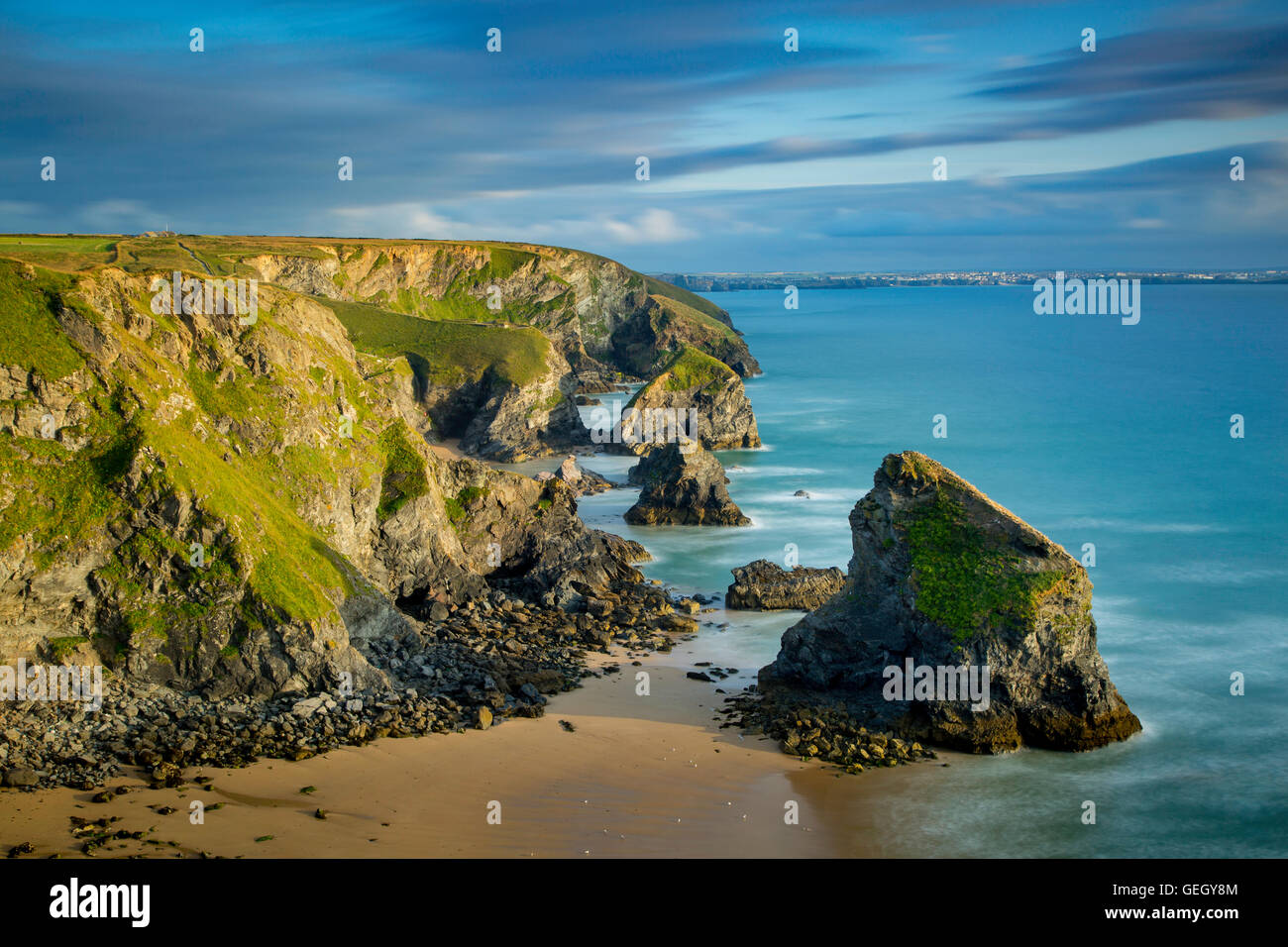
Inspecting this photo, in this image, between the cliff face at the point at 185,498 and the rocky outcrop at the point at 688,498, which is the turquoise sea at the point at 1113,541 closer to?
the rocky outcrop at the point at 688,498

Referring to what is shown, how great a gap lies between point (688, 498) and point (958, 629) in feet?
103

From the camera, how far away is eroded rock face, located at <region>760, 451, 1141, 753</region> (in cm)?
3019

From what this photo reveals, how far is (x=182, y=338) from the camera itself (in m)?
36.0

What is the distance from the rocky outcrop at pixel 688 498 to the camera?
6053cm

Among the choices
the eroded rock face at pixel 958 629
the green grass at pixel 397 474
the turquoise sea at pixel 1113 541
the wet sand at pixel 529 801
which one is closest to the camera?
the wet sand at pixel 529 801

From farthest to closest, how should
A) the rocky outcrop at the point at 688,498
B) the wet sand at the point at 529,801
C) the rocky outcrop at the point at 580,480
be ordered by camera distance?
1. the rocky outcrop at the point at 580,480
2. the rocky outcrop at the point at 688,498
3. the wet sand at the point at 529,801

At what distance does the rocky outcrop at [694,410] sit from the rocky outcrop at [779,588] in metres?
42.8

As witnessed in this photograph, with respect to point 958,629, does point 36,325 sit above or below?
above

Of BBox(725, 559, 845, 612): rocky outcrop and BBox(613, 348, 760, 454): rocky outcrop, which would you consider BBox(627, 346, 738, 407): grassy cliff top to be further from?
BBox(725, 559, 845, 612): rocky outcrop

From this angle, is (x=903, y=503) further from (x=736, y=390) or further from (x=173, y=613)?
(x=736, y=390)

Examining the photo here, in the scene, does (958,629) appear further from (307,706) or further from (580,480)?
(580,480)

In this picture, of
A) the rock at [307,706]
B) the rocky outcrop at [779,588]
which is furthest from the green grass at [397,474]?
the rocky outcrop at [779,588]

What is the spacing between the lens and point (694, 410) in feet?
295

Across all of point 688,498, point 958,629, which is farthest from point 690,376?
point 958,629
